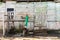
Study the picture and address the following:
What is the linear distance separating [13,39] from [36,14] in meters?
1.00

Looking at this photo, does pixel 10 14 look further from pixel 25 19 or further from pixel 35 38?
pixel 35 38

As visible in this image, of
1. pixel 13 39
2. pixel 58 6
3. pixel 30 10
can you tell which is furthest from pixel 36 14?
pixel 13 39

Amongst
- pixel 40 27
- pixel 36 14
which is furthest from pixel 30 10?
pixel 40 27

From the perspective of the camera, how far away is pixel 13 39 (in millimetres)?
4770

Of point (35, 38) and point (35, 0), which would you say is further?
point (35, 0)

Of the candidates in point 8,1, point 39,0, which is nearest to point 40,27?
point 39,0

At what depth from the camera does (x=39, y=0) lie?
17.3 feet

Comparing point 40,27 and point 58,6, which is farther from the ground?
point 58,6

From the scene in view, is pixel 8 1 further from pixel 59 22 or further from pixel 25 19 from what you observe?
pixel 59 22

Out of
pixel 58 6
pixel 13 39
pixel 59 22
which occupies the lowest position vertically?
pixel 13 39

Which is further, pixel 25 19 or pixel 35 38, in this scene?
pixel 25 19

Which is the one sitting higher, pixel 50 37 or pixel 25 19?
pixel 25 19

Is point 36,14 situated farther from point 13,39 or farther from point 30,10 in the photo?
point 13,39

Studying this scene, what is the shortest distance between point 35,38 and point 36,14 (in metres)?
0.78
